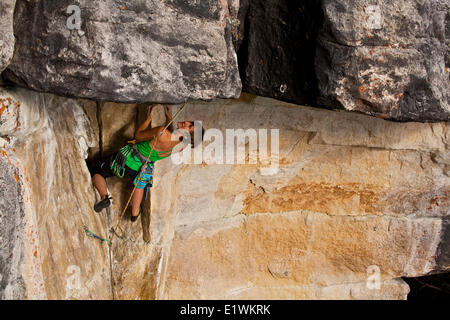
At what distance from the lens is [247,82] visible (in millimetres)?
2084

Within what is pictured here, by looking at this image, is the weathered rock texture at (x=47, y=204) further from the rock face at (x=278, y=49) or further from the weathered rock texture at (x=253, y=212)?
the rock face at (x=278, y=49)

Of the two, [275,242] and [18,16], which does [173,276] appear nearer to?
[275,242]

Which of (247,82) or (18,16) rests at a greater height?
(18,16)

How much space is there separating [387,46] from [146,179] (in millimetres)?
1209

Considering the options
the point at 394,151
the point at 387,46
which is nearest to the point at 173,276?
the point at 394,151

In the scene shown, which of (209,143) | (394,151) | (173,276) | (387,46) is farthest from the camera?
(173,276)

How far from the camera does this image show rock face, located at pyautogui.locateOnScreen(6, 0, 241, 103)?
1604 millimetres

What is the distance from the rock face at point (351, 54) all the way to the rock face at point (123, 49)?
24 cm

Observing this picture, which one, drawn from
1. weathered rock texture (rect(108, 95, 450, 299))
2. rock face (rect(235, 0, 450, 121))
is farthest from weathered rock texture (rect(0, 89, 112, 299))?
rock face (rect(235, 0, 450, 121))

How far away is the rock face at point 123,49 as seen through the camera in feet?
5.26

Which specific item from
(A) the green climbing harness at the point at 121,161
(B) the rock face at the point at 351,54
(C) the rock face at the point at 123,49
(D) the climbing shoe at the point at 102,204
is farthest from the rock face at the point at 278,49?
(D) the climbing shoe at the point at 102,204

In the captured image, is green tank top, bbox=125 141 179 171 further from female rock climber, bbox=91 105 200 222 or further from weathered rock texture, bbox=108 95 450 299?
weathered rock texture, bbox=108 95 450 299

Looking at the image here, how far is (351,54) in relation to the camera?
6.31 feet

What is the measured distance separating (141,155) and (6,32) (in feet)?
3.15
